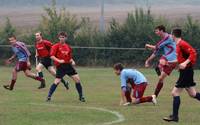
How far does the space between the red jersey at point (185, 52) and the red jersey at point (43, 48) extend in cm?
959

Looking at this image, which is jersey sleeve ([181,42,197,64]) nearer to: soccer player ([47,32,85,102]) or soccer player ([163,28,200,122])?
soccer player ([163,28,200,122])

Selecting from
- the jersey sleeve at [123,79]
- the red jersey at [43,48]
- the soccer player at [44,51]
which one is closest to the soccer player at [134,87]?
the jersey sleeve at [123,79]

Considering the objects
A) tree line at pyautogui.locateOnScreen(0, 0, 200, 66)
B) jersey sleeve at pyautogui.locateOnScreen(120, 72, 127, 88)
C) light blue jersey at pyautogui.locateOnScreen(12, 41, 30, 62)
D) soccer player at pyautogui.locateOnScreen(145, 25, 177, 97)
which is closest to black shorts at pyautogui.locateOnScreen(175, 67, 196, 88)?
jersey sleeve at pyautogui.locateOnScreen(120, 72, 127, 88)

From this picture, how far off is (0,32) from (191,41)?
10.6m

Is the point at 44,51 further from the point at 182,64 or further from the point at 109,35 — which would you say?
the point at 109,35

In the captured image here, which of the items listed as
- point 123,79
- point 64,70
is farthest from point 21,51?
point 123,79

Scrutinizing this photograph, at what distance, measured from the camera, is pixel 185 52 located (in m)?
14.4

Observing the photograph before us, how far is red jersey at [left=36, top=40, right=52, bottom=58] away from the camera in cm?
2355

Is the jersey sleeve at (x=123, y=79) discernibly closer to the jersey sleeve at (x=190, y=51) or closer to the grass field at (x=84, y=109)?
the grass field at (x=84, y=109)

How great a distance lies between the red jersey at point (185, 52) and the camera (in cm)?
1423

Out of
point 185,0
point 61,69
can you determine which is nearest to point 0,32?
point 61,69

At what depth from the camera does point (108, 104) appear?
18.0 metres

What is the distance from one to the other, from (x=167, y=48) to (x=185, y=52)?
4.69 meters

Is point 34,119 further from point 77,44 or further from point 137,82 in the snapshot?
point 77,44
